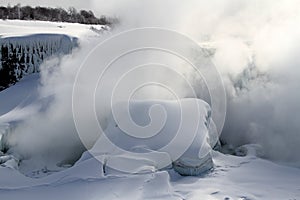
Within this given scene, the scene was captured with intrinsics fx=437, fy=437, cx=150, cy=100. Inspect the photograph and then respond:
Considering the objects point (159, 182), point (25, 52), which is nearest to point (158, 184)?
point (159, 182)

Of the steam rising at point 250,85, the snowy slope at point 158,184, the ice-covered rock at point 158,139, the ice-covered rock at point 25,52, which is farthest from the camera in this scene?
the ice-covered rock at point 25,52

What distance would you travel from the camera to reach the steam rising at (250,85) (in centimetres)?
737

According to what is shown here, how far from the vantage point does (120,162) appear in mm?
5754

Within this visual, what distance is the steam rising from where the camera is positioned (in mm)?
7367

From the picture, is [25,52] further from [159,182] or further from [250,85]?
[159,182]

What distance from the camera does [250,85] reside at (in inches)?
329

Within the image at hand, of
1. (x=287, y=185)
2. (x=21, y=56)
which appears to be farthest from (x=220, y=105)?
(x=21, y=56)

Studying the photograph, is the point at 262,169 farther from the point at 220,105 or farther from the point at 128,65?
the point at 128,65

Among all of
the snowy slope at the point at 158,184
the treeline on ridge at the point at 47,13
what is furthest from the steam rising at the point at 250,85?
the treeline on ridge at the point at 47,13

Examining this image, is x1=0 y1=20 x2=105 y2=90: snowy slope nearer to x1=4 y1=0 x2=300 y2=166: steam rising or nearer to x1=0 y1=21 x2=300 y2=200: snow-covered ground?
x1=4 y1=0 x2=300 y2=166: steam rising

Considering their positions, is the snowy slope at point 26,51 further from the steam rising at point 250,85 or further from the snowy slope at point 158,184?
the snowy slope at point 158,184

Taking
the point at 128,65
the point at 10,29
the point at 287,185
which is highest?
the point at 10,29

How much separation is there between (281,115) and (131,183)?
3.33 m

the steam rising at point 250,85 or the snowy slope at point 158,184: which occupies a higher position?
the steam rising at point 250,85
